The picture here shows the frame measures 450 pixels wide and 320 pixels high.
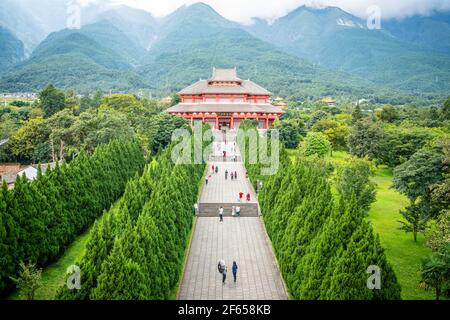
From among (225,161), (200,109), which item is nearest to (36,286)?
(225,161)

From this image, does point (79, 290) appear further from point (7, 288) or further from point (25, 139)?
point (25, 139)

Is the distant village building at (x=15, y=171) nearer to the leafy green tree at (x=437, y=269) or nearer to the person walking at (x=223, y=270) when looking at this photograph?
the person walking at (x=223, y=270)

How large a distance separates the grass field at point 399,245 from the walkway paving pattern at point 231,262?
464 cm

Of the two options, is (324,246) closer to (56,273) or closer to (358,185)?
(56,273)

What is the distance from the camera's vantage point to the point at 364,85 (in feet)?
477

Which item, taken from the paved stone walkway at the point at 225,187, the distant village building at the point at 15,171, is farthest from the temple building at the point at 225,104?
the distant village building at the point at 15,171

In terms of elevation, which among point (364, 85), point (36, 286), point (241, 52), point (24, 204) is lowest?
point (36, 286)

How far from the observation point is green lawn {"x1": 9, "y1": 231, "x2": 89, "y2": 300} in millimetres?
13289

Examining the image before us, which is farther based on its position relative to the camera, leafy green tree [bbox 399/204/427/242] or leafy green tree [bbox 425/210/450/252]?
leafy green tree [bbox 399/204/427/242]

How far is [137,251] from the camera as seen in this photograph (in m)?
10.7

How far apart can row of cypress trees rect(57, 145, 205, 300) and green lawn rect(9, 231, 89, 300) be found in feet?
6.63

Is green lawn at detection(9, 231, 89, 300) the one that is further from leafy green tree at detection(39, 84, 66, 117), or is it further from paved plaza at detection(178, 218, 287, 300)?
leafy green tree at detection(39, 84, 66, 117)

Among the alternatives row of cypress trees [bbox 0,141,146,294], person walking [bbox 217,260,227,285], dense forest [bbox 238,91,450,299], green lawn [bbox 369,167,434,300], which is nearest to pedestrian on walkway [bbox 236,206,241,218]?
dense forest [bbox 238,91,450,299]
